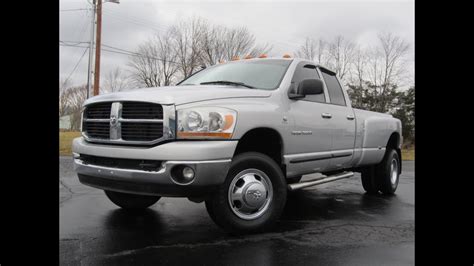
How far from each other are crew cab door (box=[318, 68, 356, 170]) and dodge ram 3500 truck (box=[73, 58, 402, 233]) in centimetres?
3

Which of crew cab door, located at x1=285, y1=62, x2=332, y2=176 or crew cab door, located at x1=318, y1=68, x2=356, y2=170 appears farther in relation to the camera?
crew cab door, located at x1=318, y1=68, x2=356, y2=170

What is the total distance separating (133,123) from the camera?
3.81 metres

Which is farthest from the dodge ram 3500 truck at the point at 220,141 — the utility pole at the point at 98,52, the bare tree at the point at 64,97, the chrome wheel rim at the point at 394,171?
the bare tree at the point at 64,97

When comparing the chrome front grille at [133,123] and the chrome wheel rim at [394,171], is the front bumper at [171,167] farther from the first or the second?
the chrome wheel rim at [394,171]

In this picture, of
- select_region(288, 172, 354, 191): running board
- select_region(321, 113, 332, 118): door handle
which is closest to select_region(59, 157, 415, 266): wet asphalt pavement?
select_region(288, 172, 354, 191): running board

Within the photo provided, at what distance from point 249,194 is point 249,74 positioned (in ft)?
5.31

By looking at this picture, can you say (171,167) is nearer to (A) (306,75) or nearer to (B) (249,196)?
(B) (249,196)

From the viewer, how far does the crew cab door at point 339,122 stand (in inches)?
208

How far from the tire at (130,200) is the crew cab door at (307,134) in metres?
1.91

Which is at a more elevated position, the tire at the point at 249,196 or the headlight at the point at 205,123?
the headlight at the point at 205,123

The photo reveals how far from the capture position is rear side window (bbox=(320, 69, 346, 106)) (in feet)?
18.7

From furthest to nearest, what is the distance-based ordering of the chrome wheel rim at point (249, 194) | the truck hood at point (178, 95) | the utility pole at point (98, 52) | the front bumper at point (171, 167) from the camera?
1. the utility pole at point (98, 52)
2. the chrome wheel rim at point (249, 194)
3. the truck hood at point (178, 95)
4. the front bumper at point (171, 167)

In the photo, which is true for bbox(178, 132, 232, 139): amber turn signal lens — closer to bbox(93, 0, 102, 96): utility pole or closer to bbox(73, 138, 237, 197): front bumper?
bbox(73, 138, 237, 197): front bumper
